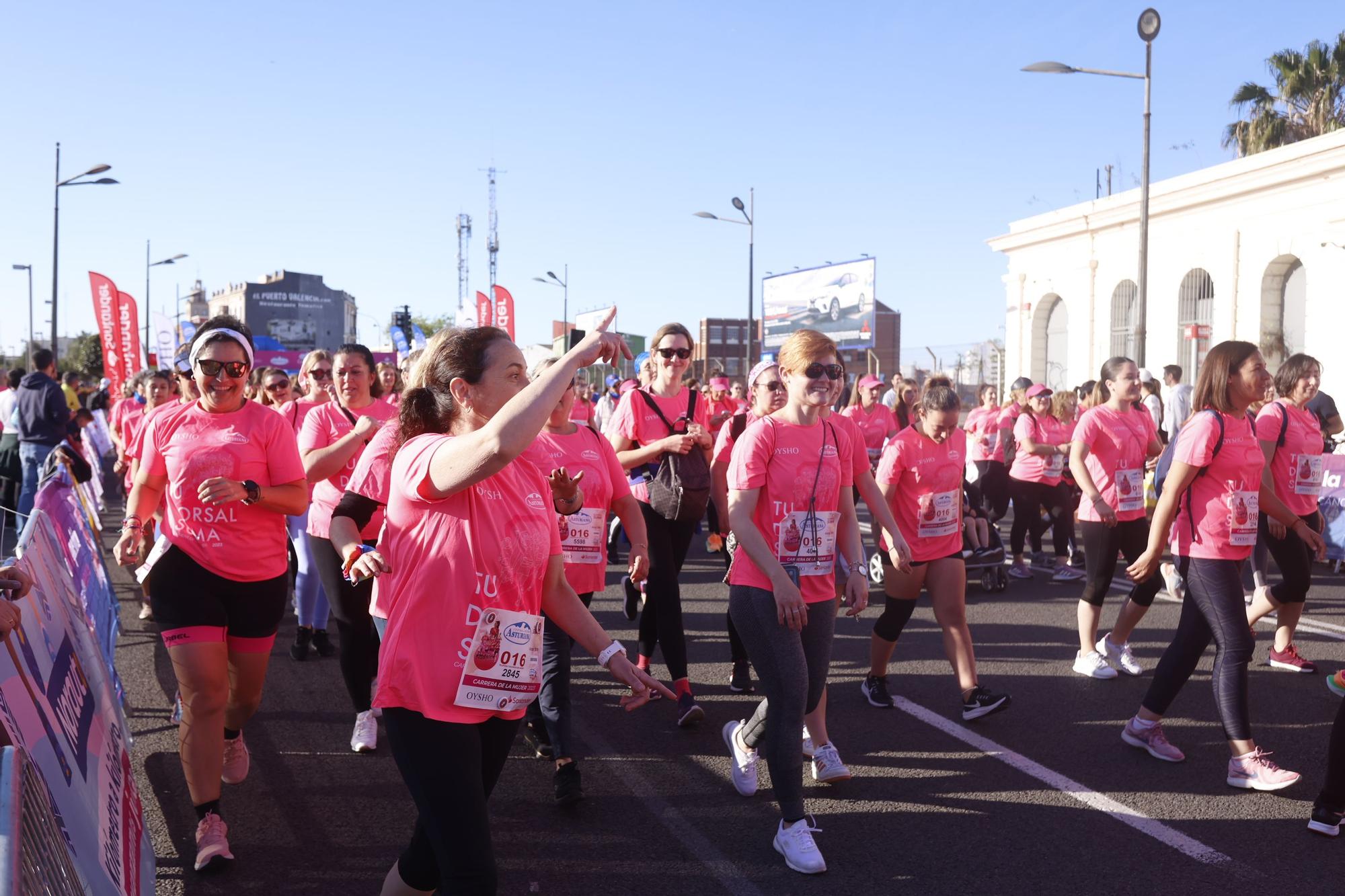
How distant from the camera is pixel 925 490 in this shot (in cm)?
600

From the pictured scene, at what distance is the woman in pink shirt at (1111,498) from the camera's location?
673 centimetres

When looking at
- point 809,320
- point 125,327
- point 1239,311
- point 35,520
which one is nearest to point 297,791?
point 35,520

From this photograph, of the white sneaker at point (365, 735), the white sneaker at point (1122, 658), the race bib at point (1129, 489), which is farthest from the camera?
the race bib at point (1129, 489)

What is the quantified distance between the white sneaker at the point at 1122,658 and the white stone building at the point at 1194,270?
12.2m

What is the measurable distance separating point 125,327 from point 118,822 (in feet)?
76.8

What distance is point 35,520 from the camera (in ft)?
16.0

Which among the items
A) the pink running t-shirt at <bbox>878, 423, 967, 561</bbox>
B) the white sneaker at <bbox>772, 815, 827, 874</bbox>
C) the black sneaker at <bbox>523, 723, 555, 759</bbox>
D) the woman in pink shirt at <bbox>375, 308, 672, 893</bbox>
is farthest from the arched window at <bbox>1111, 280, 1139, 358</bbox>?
the woman in pink shirt at <bbox>375, 308, 672, 893</bbox>

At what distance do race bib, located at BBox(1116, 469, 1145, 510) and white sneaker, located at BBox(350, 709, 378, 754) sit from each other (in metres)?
4.78

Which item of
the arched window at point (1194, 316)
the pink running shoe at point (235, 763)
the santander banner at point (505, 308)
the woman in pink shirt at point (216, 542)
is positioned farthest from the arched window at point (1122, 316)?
the woman in pink shirt at point (216, 542)

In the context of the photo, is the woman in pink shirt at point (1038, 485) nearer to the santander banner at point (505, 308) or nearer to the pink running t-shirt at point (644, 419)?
the pink running t-shirt at point (644, 419)

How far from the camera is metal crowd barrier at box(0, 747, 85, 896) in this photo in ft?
5.75

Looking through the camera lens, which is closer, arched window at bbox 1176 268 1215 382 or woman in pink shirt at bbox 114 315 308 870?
woman in pink shirt at bbox 114 315 308 870

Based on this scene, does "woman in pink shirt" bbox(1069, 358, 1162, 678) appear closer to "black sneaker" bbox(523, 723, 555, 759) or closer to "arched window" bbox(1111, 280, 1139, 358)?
"black sneaker" bbox(523, 723, 555, 759)

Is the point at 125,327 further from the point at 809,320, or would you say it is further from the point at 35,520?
the point at 809,320
